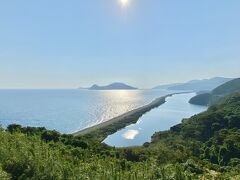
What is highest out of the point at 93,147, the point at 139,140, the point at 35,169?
the point at 35,169

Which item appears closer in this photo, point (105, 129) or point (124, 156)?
point (124, 156)

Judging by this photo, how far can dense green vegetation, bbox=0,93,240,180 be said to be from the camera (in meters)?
23.5

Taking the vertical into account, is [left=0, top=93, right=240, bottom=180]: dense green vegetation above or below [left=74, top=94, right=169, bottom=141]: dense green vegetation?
above

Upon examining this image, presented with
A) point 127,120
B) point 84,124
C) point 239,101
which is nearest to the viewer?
point 239,101

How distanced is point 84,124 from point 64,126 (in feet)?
→ 42.8

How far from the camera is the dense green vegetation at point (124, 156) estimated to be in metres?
23.5

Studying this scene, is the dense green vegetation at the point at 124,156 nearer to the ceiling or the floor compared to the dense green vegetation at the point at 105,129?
nearer to the ceiling

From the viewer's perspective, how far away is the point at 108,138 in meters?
114

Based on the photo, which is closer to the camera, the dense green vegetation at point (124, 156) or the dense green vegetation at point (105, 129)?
the dense green vegetation at point (124, 156)

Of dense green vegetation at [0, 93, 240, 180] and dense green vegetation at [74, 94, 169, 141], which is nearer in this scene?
dense green vegetation at [0, 93, 240, 180]

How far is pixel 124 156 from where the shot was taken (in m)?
53.6

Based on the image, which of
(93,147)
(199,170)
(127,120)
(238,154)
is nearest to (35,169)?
(199,170)

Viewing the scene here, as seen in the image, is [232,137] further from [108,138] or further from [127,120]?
[127,120]

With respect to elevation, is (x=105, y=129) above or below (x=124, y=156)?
below
